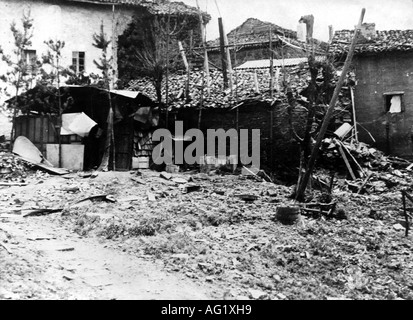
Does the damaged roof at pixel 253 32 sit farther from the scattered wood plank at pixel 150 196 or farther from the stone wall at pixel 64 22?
the scattered wood plank at pixel 150 196

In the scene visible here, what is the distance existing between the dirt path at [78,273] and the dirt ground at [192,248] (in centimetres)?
2

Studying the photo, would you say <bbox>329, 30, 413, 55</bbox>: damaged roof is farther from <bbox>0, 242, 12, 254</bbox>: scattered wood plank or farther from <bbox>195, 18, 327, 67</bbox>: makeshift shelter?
<bbox>0, 242, 12, 254</bbox>: scattered wood plank

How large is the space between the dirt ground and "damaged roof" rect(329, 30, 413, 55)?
10.2 metres

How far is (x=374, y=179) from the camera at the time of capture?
17141mm

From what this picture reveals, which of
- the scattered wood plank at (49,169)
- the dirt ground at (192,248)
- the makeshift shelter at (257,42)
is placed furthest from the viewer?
the makeshift shelter at (257,42)

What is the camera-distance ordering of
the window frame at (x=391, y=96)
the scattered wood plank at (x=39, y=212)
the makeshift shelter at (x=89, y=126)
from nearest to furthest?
the scattered wood plank at (x=39, y=212) → the makeshift shelter at (x=89, y=126) → the window frame at (x=391, y=96)

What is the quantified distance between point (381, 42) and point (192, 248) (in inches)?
690

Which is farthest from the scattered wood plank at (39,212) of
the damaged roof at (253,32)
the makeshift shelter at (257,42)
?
the damaged roof at (253,32)

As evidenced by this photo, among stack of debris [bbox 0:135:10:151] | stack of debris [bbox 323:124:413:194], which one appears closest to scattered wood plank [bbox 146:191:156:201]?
stack of debris [bbox 323:124:413:194]

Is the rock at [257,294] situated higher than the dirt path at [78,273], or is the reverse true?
the dirt path at [78,273]

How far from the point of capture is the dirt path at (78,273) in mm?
6293

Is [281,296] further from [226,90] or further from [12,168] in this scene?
[226,90]

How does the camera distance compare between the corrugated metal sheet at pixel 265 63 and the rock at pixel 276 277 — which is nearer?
the rock at pixel 276 277
